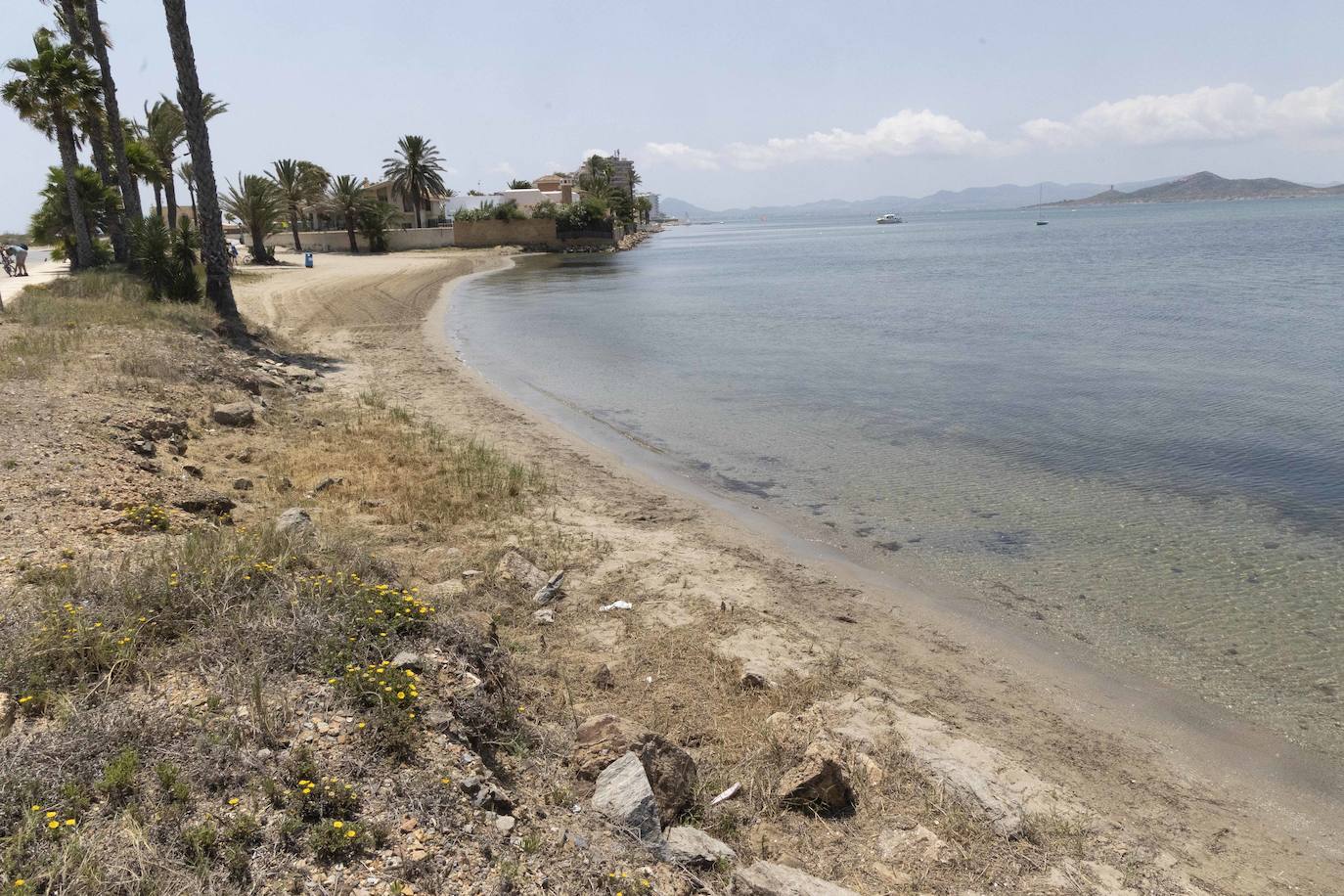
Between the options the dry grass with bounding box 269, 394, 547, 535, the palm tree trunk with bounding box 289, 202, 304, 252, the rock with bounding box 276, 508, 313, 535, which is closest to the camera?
the rock with bounding box 276, 508, 313, 535

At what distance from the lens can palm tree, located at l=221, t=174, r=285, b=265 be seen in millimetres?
50562

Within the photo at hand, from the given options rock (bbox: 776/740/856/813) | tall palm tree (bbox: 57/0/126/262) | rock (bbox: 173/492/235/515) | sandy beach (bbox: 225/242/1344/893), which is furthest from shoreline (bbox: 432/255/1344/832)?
tall palm tree (bbox: 57/0/126/262)

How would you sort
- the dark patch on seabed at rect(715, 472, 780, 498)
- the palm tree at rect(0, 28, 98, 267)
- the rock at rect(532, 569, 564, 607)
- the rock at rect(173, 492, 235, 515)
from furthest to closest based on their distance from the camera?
the palm tree at rect(0, 28, 98, 267)
the dark patch on seabed at rect(715, 472, 780, 498)
the rock at rect(173, 492, 235, 515)
the rock at rect(532, 569, 564, 607)

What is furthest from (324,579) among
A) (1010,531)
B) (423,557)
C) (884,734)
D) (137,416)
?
(1010,531)

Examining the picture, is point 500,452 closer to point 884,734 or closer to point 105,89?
point 884,734

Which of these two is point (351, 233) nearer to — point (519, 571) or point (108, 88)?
point (108, 88)

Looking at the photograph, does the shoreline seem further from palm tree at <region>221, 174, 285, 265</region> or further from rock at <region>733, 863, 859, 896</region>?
palm tree at <region>221, 174, 285, 265</region>

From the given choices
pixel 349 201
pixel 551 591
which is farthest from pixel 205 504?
pixel 349 201

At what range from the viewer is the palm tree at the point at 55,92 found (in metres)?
25.6

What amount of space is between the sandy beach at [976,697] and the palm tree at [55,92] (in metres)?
24.2

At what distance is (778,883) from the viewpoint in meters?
4.37

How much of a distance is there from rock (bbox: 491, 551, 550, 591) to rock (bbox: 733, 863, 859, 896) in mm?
4076

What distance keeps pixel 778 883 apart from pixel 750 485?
27.4 ft

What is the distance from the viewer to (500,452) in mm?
13039
